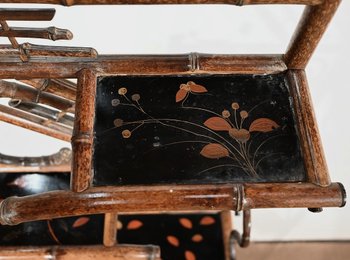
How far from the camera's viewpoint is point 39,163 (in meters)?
1.73

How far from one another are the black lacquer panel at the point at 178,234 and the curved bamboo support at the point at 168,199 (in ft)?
2.85

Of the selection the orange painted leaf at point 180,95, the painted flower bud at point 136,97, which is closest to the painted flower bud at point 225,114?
the orange painted leaf at point 180,95

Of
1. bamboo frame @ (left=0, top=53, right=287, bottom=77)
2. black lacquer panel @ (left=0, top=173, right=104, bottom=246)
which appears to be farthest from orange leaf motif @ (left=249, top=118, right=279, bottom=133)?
black lacquer panel @ (left=0, top=173, right=104, bottom=246)

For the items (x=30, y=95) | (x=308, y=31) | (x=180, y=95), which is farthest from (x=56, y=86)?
(x=308, y=31)

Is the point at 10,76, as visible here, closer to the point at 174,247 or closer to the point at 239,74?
the point at 239,74

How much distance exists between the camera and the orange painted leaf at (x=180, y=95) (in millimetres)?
1133

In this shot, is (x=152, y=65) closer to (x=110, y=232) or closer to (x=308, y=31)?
(x=308, y=31)

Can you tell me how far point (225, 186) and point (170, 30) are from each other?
821 millimetres

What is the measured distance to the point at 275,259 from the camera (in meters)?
2.23

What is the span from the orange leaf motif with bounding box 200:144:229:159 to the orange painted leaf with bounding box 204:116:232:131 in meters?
0.05

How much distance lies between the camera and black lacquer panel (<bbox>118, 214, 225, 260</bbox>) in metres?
1.78

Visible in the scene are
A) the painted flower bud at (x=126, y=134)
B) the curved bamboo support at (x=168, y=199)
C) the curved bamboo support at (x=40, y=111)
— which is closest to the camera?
the curved bamboo support at (x=168, y=199)

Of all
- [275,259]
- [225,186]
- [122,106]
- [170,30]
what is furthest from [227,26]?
[275,259]

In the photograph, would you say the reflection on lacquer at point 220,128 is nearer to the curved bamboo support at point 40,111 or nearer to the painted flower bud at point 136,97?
the painted flower bud at point 136,97
